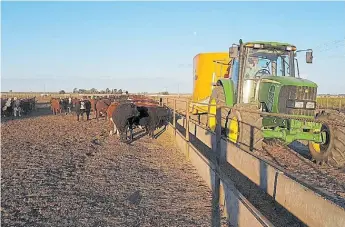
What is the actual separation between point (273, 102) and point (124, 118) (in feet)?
18.5

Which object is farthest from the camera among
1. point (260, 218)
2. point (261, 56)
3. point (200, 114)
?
point (200, 114)

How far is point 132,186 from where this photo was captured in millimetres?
6086

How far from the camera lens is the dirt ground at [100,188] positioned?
454 centimetres

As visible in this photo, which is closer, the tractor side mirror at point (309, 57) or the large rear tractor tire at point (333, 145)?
Result: the large rear tractor tire at point (333, 145)

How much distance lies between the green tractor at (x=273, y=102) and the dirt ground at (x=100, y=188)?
161 centimetres

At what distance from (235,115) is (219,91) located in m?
1.57

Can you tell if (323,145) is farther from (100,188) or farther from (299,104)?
(100,188)

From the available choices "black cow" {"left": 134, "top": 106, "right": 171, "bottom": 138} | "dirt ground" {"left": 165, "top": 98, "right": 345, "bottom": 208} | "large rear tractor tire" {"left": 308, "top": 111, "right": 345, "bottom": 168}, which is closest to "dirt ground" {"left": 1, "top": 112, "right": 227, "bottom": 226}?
"dirt ground" {"left": 165, "top": 98, "right": 345, "bottom": 208}

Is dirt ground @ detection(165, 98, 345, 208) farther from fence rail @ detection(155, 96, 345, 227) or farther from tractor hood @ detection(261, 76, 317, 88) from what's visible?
tractor hood @ detection(261, 76, 317, 88)

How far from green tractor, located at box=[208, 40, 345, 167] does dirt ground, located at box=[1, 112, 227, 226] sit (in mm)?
1614

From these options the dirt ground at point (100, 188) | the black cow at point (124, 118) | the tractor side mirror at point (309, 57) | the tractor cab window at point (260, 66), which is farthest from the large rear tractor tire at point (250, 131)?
the black cow at point (124, 118)

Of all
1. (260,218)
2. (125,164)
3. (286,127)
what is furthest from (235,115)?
(260,218)

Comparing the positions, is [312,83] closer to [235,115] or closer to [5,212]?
[235,115]

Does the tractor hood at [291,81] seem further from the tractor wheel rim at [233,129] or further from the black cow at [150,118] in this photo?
the black cow at [150,118]
